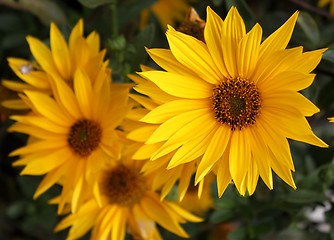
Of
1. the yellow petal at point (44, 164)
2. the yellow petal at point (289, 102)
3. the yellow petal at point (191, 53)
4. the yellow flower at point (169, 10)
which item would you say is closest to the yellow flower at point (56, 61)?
the yellow petal at point (44, 164)

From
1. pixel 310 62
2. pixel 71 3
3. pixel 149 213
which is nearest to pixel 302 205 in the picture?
pixel 149 213

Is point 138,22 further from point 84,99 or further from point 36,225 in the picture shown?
point 36,225

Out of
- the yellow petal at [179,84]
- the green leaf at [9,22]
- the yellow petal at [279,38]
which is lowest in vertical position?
the yellow petal at [179,84]

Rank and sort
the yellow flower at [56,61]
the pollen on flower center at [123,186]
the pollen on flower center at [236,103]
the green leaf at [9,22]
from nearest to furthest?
1. the pollen on flower center at [236,103]
2. the yellow flower at [56,61]
3. the pollen on flower center at [123,186]
4. the green leaf at [9,22]

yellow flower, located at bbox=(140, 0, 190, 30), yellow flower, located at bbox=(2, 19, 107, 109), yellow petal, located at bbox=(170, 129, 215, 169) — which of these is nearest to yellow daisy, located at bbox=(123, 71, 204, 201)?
yellow petal, located at bbox=(170, 129, 215, 169)

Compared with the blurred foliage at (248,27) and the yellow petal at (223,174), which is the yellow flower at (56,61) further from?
the yellow petal at (223,174)

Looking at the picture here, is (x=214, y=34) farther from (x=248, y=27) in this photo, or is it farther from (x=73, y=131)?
(x=73, y=131)

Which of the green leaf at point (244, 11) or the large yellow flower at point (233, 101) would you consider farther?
the green leaf at point (244, 11)
